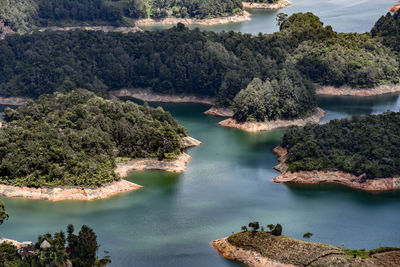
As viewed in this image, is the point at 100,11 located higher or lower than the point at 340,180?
higher

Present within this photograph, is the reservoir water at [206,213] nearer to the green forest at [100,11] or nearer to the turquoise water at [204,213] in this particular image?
the turquoise water at [204,213]

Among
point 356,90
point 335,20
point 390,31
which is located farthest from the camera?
point 335,20

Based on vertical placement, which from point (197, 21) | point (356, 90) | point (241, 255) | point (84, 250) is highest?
point (197, 21)

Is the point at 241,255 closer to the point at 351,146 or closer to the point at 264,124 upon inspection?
the point at 351,146

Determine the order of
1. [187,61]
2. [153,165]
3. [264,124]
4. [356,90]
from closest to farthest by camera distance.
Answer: [153,165]
[264,124]
[356,90]
[187,61]

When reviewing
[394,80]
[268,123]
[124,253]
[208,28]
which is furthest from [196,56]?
[124,253]

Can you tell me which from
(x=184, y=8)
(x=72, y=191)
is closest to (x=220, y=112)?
(x=72, y=191)

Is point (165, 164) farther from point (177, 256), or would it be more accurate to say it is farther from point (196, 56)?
point (196, 56)

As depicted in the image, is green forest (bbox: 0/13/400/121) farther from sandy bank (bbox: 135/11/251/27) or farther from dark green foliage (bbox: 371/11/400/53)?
sandy bank (bbox: 135/11/251/27)
